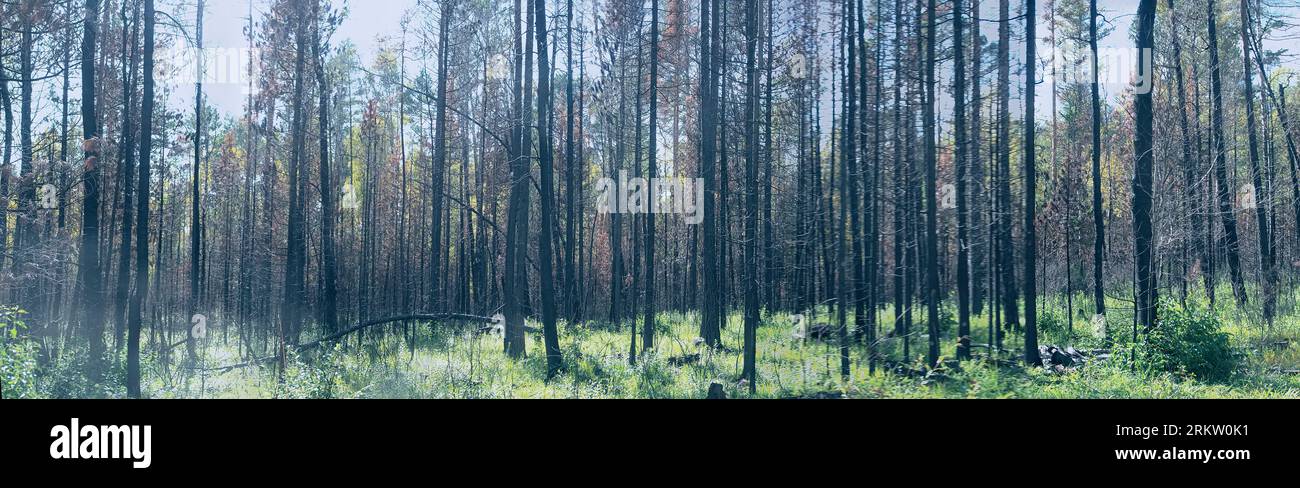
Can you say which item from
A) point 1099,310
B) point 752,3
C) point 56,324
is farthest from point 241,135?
point 1099,310

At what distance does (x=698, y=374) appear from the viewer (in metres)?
12.2

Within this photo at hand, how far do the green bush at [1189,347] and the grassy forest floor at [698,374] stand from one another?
31 millimetres

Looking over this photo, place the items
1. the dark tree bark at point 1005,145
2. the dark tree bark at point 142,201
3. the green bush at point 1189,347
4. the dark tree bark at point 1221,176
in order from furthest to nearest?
the dark tree bark at point 1221,176 → the dark tree bark at point 1005,145 → the dark tree bark at point 142,201 → the green bush at point 1189,347

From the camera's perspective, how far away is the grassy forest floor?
10.2m

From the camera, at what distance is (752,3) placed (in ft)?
40.8

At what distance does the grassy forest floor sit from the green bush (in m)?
0.03

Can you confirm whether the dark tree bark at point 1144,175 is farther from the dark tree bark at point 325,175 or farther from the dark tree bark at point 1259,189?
the dark tree bark at point 325,175

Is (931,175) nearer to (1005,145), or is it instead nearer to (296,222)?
(1005,145)

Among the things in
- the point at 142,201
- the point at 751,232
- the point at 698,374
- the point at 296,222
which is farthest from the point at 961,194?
the point at 296,222

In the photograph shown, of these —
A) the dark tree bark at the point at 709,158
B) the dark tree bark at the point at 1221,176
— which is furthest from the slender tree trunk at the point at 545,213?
the dark tree bark at the point at 1221,176

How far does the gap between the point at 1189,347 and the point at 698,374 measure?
753cm

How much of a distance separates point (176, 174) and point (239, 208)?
4155 millimetres

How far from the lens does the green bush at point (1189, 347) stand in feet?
33.5
